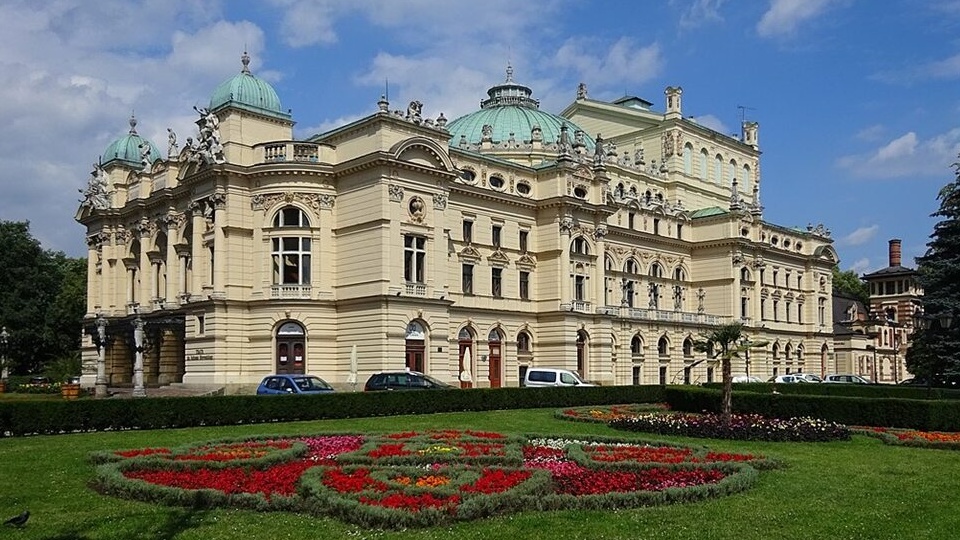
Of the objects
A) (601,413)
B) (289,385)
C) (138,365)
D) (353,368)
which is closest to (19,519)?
(601,413)

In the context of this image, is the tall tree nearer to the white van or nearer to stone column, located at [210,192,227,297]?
the white van

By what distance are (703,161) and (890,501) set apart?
73.0m

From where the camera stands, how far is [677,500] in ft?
53.9

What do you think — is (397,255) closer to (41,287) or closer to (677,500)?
(677,500)

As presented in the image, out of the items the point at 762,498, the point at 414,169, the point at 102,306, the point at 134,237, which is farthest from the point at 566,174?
the point at 762,498

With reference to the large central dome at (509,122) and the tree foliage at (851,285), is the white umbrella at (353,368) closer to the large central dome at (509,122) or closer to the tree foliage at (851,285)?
the large central dome at (509,122)

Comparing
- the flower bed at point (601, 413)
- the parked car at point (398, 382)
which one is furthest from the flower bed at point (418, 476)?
the parked car at point (398, 382)

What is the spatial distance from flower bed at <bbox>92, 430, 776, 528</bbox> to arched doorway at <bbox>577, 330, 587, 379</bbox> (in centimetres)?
4075

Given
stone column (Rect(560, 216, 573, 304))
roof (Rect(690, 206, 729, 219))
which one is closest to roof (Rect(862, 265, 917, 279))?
roof (Rect(690, 206, 729, 219))

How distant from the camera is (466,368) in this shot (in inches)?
2259

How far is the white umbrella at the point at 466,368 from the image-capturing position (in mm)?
54562

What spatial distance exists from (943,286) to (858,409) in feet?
83.9

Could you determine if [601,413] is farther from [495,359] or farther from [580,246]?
[580,246]

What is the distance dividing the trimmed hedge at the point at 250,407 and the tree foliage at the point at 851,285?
283 ft
